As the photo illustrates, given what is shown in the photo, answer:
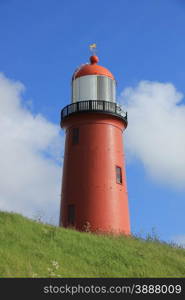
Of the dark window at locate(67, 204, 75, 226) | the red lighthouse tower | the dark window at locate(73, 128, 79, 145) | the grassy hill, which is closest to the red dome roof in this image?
the red lighthouse tower

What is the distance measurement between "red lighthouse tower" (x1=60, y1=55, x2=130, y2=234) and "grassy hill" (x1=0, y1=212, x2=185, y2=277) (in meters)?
3.53

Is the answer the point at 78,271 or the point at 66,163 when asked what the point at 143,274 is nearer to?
the point at 78,271

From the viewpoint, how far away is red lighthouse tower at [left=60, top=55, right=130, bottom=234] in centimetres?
2644

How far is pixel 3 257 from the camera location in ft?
55.0

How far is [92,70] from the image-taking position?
29.3 m

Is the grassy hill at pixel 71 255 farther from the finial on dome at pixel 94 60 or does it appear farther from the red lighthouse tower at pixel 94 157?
the finial on dome at pixel 94 60

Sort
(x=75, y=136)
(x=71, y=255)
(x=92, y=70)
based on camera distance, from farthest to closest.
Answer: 1. (x=92, y=70)
2. (x=75, y=136)
3. (x=71, y=255)

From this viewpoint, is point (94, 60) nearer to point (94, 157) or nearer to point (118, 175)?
point (94, 157)

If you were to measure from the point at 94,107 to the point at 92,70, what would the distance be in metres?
2.58

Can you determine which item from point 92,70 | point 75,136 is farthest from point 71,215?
point 92,70

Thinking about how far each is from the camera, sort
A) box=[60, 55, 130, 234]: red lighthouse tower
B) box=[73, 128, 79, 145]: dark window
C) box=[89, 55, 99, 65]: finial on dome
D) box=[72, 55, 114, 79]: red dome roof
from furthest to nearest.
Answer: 1. box=[89, 55, 99, 65]: finial on dome
2. box=[72, 55, 114, 79]: red dome roof
3. box=[73, 128, 79, 145]: dark window
4. box=[60, 55, 130, 234]: red lighthouse tower

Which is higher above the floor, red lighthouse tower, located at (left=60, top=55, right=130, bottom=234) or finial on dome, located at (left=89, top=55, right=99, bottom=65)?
finial on dome, located at (left=89, top=55, right=99, bottom=65)

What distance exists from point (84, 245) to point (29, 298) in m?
6.87

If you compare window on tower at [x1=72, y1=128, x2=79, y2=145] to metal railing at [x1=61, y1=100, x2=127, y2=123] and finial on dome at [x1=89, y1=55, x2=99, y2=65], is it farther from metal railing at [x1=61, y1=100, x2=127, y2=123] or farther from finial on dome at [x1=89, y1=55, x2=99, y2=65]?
finial on dome at [x1=89, y1=55, x2=99, y2=65]
